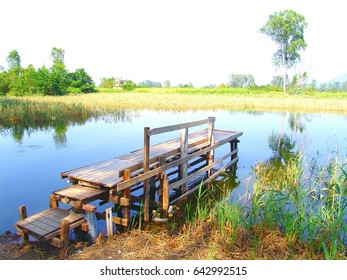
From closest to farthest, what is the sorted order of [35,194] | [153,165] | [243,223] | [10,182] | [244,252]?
[244,252] → [243,223] → [153,165] → [35,194] → [10,182]

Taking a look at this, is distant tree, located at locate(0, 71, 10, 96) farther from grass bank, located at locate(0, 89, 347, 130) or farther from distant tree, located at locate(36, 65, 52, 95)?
grass bank, located at locate(0, 89, 347, 130)

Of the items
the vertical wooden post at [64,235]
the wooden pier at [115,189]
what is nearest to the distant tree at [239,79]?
the wooden pier at [115,189]

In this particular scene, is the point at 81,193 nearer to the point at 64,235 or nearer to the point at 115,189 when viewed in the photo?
the point at 115,189

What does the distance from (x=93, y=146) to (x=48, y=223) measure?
7.57 metres

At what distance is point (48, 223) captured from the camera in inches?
167

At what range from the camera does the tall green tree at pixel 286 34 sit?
141 ft

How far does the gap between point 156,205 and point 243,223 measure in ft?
6.02

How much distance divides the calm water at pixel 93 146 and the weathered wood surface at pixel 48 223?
117cm

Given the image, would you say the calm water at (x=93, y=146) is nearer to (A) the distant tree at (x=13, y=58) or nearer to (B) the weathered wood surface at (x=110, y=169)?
(B) the weathered wood surface at (x=110, y=169)

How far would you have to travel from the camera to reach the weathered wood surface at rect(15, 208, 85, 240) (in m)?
4.01

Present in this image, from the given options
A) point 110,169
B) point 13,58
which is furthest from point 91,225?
point 13,58
